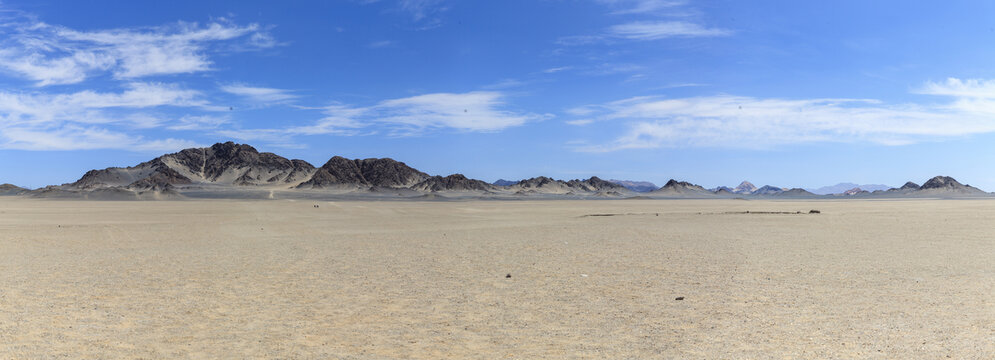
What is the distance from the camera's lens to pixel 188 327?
320 inches

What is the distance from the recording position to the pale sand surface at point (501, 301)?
23.6ft

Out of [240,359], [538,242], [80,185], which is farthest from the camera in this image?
[80,185]

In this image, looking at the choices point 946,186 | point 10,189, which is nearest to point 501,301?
point 10,189

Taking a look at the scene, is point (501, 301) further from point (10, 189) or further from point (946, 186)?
point (946, 186)

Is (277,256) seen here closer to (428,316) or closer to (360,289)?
(360,289)

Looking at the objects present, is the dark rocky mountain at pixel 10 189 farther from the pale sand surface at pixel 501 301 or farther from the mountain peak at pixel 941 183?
the mountain peak at pixel 941 183

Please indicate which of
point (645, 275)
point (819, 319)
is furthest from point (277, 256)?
point (819, 319)

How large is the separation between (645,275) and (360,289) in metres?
5.20

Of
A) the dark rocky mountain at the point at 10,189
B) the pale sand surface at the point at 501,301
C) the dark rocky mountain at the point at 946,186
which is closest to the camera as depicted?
the pale sand surface at the point at 501,301

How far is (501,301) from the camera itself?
988cm

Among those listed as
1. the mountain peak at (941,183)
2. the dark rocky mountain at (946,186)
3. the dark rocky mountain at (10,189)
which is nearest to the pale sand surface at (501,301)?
the dark rocky mountain at (10,189)

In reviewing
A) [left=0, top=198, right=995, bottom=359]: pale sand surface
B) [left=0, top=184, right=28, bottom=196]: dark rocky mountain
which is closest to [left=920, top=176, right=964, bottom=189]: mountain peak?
[left=0, top=198, right=995, bottom=359]: pale sand surface

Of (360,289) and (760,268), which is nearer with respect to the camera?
(360,289)

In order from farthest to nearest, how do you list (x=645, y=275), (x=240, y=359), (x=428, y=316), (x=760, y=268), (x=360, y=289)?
(x=760, y=268) < (x=645, y=275) < (x=360, y=289) < (x=428, y=316) < (x=240, y=359)
